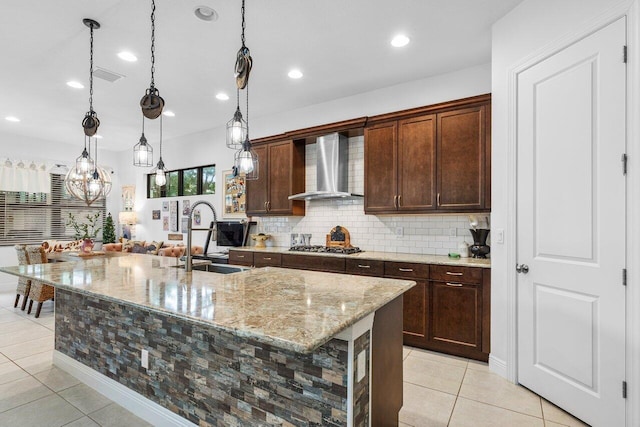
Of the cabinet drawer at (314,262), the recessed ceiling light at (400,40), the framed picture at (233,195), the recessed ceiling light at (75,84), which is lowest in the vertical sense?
the cabinet drawer at (314,262)

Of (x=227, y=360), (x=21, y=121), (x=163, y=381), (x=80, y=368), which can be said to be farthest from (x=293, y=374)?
(x=21, y=121)

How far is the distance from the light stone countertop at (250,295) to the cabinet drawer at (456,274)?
1.37 meters

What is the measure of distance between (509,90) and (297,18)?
1.86 meters

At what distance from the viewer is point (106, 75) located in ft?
12.6

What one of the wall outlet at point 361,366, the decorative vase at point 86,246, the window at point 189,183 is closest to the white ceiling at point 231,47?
the window at point 189,183

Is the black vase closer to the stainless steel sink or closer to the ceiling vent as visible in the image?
the stainless steel sink

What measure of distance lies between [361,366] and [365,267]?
2.24 m

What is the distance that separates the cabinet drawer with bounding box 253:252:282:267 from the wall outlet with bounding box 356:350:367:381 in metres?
2.94

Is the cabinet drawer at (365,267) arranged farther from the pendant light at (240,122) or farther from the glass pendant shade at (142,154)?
the glass pendant shade at (142,154)

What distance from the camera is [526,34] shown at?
2.64m

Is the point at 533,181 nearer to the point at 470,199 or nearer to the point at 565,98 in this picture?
the point at 565,98

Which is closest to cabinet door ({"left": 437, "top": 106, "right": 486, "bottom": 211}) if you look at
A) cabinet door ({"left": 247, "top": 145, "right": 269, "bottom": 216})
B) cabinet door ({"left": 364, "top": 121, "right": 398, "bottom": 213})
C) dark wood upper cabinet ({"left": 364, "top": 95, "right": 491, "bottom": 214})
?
dark wood upper cabinet ({"left": 364, "top": 95, "right": 491, "bottom": 214})

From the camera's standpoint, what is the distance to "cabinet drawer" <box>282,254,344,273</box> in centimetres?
387

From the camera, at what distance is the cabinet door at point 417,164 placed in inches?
143
